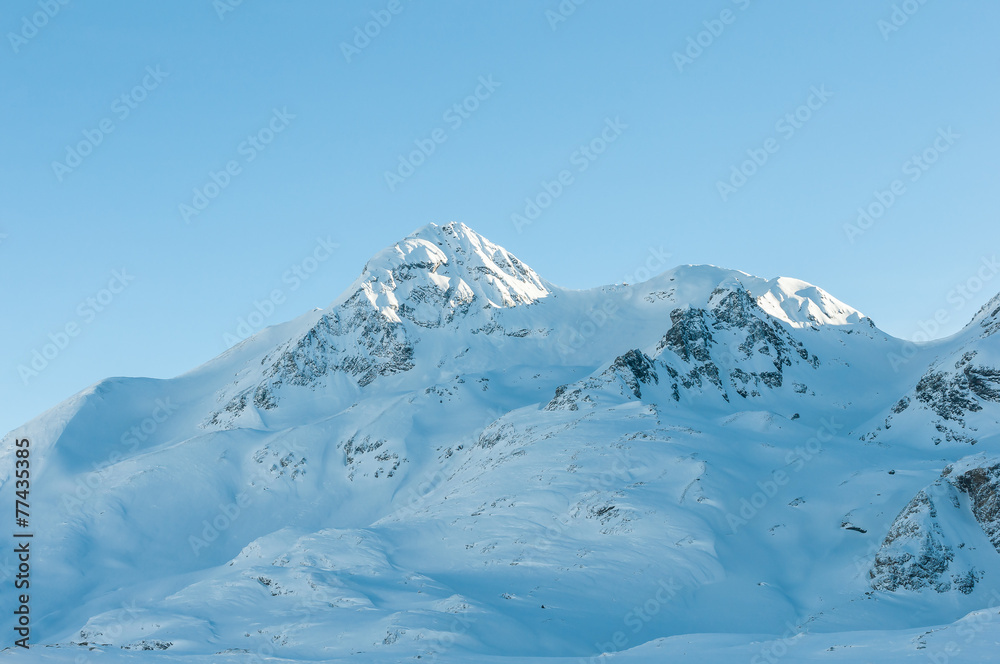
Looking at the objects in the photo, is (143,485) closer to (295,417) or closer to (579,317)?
(295,417)

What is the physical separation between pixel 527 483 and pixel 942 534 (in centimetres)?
2556

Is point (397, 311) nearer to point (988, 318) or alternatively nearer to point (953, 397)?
point (953, 397)

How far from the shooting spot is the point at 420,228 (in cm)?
Answer: 15325

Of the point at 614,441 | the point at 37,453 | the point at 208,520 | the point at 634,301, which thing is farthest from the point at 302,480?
the point at 634,301

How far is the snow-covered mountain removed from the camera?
38.1 metres

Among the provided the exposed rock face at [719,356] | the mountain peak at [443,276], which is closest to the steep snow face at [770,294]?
the exposed rock face at [719,356]

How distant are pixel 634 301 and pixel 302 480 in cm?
6587

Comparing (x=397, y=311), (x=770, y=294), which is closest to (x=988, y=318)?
(x=770, y=294)

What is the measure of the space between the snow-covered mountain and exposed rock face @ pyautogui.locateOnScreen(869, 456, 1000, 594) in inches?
5.4

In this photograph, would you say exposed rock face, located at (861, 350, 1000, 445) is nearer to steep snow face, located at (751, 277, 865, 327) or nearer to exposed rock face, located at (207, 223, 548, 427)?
steep snow face, located at (751, 277, 865, 327)

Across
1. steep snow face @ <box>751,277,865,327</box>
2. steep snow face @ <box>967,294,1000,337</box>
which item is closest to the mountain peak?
steep snow face @ <box>751,277,865,327</box>

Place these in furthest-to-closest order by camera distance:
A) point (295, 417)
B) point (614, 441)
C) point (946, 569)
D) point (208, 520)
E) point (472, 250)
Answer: point (472, 250)
point (295, 417)
point (208, 520)
point (614, 441)
point (946, 569)

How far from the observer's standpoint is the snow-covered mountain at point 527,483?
38125 mm

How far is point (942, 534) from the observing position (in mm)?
41719
